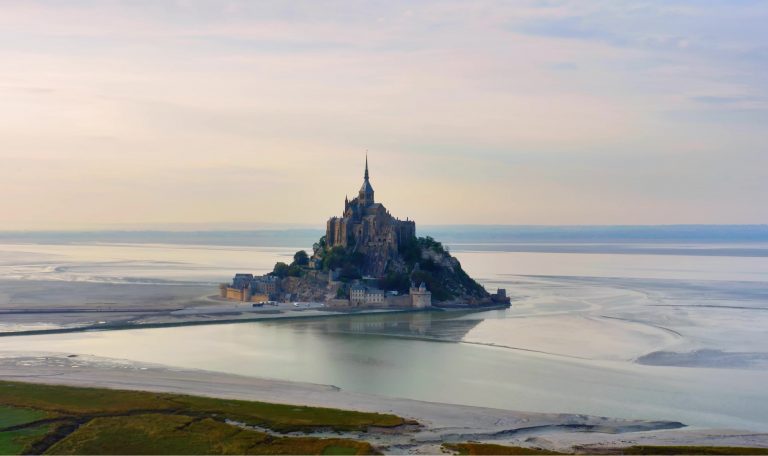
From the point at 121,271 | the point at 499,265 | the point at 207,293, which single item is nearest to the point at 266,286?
the point at 207,293

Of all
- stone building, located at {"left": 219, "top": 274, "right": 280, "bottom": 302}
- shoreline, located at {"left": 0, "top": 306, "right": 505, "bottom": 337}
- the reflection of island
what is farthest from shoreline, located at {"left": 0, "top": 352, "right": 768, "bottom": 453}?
stone building, located at {"left": 219, "top": 274, "right": 280, "bottom": 302}

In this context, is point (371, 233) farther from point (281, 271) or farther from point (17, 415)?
point (17, 415)

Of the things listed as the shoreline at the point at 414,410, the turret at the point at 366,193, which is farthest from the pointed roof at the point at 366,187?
the shoreline at the point at 414,410

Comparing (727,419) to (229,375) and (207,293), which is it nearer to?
(229,375)

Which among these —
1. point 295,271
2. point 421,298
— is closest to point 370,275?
point 295,271

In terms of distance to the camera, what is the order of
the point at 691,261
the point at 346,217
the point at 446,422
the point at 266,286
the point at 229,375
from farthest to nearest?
the point at 691,261 → the point at 346,217 → the point at 266,286 → the point at 229,375 → the point at 446,422

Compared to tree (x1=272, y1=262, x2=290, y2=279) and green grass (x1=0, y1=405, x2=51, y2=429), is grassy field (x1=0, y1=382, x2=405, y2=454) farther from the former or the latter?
tree (x1=272, y1=262, x2=290, y2=279)
